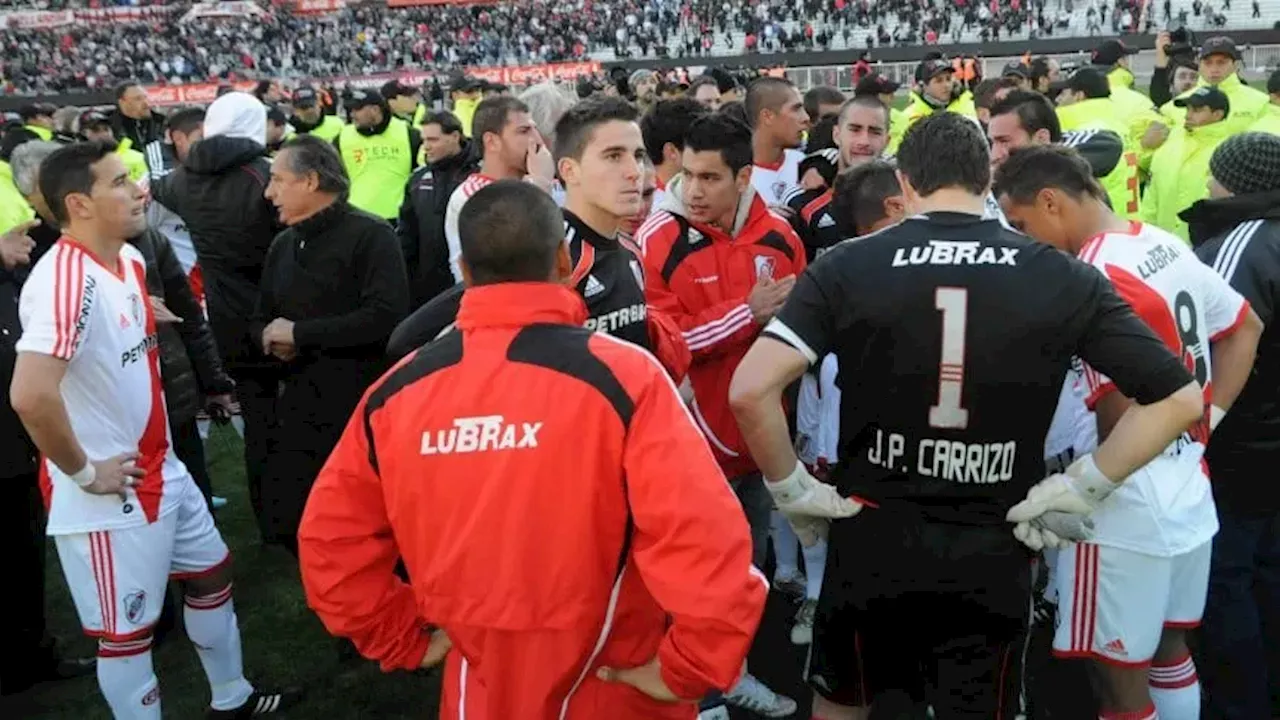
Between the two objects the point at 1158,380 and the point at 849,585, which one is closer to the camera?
the point at 1158,380

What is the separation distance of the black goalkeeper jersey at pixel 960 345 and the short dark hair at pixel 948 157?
0.31ft

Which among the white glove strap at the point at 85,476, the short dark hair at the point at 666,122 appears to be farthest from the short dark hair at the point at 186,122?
the white glove strap at the point at 85,476

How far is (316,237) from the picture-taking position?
421cm

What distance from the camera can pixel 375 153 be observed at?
8945 millimetres

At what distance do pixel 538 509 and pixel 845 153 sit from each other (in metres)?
3.77

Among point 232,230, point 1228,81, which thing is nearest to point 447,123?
point 232,230

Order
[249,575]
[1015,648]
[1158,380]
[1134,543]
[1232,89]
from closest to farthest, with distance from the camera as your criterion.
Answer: [1158,380] < [1015,648] < [1134,543] < [249,575] < [1232,89]

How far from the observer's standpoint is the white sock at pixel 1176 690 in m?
3.21

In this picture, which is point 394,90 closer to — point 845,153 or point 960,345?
point 845,153

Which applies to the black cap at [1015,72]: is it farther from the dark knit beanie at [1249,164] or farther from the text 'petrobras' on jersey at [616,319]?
the text 'petrobras' on jersey at [616,319]

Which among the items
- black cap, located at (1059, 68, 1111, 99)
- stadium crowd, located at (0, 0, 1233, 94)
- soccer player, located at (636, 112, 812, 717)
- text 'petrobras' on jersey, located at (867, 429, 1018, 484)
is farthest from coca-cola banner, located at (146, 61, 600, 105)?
text 'petrobras' on jersey, located at (867, 429, 1018, 484)

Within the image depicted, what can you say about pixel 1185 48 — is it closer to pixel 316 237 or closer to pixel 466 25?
pixel 316 237

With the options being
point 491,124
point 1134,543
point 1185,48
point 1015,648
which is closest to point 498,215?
point 1015,648

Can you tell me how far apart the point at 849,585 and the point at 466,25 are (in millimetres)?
46991
